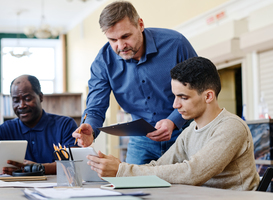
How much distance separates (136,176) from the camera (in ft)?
3.99

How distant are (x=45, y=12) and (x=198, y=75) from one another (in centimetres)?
786

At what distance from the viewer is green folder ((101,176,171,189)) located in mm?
1082

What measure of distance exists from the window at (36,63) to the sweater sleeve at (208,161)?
8598 mm

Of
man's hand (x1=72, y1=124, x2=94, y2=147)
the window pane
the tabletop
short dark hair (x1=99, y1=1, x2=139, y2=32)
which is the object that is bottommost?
the tabletop

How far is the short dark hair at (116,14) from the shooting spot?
168cm

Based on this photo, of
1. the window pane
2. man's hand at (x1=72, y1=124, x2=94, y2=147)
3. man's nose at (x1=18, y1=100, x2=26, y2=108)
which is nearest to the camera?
man's hand at (x1=72, y1=124, x2=94, y2=147)

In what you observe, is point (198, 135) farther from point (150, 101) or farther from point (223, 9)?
point (223, 9)

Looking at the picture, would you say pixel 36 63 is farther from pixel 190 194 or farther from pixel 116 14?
pixel 190 194

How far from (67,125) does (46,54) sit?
791 cm

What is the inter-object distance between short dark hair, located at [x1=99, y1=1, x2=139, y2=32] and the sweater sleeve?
681mm

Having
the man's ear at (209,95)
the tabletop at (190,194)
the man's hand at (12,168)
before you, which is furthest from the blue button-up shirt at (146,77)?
the tabletop at (190,194)

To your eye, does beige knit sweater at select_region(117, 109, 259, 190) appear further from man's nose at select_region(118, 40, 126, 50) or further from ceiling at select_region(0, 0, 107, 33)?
ceiling at select_region(0, 0, 107, 33)

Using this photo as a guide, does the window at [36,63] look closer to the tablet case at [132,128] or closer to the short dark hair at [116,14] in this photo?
the short dark hair at [116,14]

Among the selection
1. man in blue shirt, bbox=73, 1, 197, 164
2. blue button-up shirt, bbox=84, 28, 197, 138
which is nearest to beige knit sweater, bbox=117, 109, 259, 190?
man in blue shirt, bbox=73, 1, 197, 164
